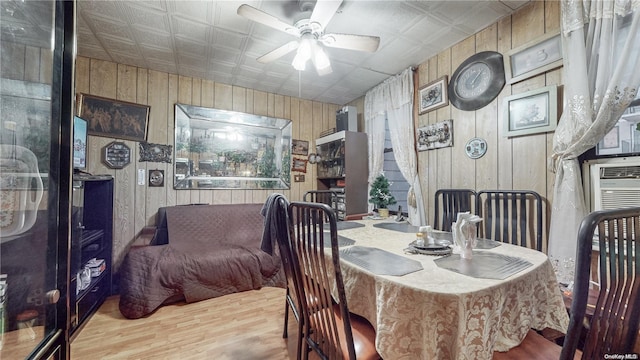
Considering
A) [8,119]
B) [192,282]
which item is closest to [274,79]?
[192,282]

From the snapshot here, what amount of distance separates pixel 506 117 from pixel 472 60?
681 mm

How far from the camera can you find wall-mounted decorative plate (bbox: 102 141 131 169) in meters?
2.87

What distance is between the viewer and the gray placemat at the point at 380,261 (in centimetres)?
107

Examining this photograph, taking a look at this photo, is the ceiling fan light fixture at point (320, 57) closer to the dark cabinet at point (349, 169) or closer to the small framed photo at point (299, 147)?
the dark cabinet at point (349, 169)

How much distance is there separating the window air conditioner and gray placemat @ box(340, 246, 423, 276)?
1.46 m

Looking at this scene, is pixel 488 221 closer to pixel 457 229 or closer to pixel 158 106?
pixel 457 229

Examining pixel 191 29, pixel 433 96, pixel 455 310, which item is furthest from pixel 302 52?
pixel 455 310

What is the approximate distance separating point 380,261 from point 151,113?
3277mm

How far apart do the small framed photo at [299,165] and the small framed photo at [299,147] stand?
113 mm

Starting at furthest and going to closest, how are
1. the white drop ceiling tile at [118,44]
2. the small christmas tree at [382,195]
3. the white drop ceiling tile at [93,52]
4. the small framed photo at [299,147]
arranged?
the small framed photo at [299,147], the small christmas tree at [382,195], the white drop ceiling tile at [93,52], the white drop ceiling tile at [118,44]

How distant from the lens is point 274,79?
3.35 m

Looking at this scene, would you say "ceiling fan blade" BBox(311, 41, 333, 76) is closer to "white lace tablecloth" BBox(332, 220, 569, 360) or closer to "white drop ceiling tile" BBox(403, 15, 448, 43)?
"white drop ceiling tile" BBox(403, 15, 448, 43)

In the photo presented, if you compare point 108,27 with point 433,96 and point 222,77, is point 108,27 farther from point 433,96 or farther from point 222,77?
point 433,96

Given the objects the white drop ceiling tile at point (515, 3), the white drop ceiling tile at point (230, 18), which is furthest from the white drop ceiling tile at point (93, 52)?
the white drop ceiling tile at point (515, 3)
